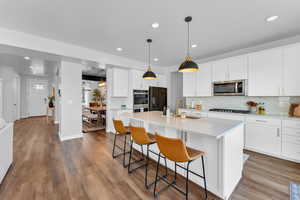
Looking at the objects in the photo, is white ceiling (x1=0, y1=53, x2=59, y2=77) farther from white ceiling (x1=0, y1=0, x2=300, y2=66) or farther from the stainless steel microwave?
the stainless steel microwave

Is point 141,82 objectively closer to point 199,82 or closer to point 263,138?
point 199,82

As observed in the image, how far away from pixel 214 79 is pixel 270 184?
9.14 feet

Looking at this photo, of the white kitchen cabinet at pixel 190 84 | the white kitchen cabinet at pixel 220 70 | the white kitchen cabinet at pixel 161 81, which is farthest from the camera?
Result: the white kitchen cabinet at pixel 161 81

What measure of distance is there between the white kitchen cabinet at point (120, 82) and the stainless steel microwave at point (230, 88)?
10.3 ft

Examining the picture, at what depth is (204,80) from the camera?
409cm

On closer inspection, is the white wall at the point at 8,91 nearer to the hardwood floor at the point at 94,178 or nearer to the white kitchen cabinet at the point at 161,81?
the hardwood floor at the point at 94,178

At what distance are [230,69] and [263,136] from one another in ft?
6.11

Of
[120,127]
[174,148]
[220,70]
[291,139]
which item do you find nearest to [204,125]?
[174,148]

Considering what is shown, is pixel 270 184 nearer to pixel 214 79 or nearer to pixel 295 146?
pixel 295 146

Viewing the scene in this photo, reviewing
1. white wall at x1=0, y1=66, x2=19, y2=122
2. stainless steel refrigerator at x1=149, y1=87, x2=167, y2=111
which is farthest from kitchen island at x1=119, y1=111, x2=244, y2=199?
white wall at x1=0, y1=66, x2=19, y2=122

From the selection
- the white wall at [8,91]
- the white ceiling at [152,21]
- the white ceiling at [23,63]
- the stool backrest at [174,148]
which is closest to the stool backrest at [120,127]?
the stool backrest at [174,148]

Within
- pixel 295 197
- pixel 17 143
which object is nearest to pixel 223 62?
pixel 295 197

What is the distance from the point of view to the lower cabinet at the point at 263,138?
8.58 ft

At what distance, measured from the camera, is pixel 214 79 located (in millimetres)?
3838
